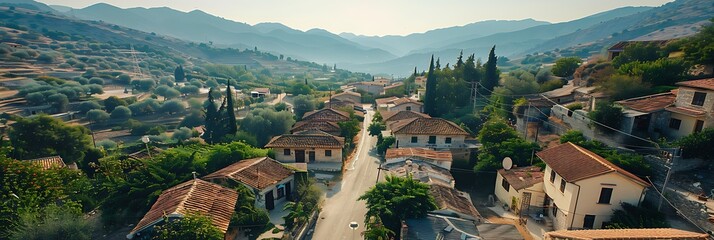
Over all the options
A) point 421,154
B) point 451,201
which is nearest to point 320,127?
point 421,154

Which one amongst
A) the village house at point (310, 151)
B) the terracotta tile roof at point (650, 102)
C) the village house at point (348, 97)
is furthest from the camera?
the village house at point (348, 97)

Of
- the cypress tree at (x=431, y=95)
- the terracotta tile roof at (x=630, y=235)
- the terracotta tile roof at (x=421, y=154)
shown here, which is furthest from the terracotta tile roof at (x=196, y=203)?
the cypress tree at (x=431, y=95)

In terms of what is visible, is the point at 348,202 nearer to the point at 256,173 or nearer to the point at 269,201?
the point at 269,201

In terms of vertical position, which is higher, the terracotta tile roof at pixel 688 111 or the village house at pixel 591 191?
the terracotta tile roof at pixel 688 111

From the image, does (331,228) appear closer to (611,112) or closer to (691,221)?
(691,221)

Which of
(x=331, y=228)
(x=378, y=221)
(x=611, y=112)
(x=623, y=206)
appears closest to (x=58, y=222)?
(x=331, y=228)

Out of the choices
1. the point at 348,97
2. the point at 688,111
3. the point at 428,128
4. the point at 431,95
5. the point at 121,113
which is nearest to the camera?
the point at 688,111

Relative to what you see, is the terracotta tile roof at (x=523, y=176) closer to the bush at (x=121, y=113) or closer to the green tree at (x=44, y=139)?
the green tree at (x=44, y=139)

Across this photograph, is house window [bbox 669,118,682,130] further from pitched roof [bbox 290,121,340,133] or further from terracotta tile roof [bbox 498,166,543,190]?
pitched roof [bbox 290,121,340,133]
